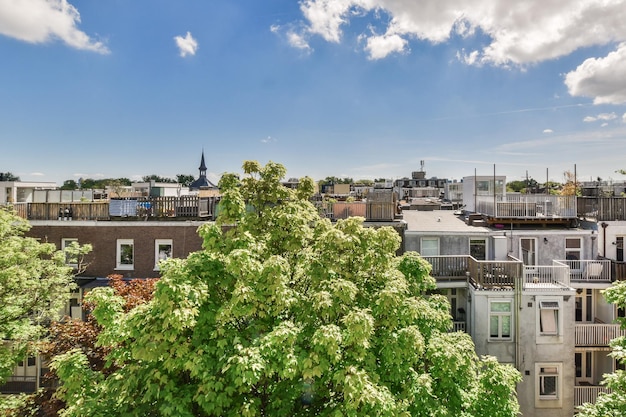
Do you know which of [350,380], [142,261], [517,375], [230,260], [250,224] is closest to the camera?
[350,380]

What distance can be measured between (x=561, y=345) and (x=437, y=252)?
729cm

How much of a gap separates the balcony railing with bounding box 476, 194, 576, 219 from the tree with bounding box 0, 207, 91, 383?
23.3 m

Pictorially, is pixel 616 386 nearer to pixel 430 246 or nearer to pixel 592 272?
pixel 430 246

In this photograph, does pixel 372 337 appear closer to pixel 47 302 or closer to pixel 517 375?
pixel 517 375

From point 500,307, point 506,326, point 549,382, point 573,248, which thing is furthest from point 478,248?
point 549,382

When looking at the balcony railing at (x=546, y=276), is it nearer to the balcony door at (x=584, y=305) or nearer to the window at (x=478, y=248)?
the window at (x=478, y=248)

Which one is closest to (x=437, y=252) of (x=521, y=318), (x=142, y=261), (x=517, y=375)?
(x=521, y=318)

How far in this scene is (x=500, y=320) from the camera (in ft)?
58.1

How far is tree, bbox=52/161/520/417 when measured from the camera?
7.48 m

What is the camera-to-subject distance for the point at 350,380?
7391mm

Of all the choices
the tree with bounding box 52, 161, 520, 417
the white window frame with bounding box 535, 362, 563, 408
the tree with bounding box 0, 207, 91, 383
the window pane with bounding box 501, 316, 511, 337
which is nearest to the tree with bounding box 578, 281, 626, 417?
the tree with bounding box 52, 161, 520, 417

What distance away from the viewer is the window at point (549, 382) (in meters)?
17.3

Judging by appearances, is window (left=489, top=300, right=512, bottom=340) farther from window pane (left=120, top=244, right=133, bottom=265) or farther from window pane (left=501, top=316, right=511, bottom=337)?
window pane (left=120, top=244, right=133, bottom=265)

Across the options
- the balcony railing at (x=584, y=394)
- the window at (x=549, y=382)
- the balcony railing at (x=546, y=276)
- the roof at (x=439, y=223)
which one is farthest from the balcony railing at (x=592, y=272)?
the balcony railing at (x=584, y=394)
